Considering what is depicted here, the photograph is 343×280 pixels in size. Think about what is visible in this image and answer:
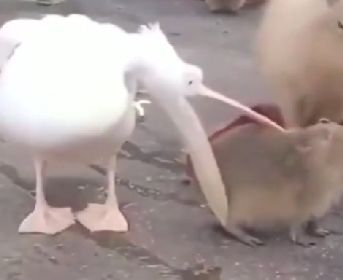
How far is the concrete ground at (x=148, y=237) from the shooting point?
23.1 inches

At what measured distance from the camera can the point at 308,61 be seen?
74 cm

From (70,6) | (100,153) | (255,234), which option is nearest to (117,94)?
(100,153)

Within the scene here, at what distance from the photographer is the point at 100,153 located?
0.61 metres

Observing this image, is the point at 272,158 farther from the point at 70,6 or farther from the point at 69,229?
the point at 70,6

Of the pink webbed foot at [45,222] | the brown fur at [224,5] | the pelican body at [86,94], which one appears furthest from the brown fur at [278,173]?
the brown fur at [224,5]

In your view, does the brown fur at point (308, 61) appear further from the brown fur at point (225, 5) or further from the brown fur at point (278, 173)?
the brown fur at point (225, 5)

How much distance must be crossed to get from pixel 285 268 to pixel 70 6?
2.89 feet

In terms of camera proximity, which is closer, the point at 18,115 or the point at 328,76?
the point at 18,115

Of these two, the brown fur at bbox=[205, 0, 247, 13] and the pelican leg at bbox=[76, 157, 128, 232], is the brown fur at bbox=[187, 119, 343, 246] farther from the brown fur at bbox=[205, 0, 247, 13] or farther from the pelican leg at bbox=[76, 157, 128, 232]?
the brown fur at bbox=[205, 0, 247, 13]

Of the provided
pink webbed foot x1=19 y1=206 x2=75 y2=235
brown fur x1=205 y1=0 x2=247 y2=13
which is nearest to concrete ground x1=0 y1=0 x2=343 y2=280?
pink webbed foot x1=19 y1=206 x2=75 y2=235

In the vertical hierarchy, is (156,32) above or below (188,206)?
above

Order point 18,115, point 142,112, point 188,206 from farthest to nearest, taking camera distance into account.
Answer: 1. point 142,112
2. point 188,206
3. point 18,115

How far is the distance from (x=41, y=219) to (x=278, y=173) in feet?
0.73

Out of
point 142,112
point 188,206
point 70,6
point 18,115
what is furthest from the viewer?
point 70,6
